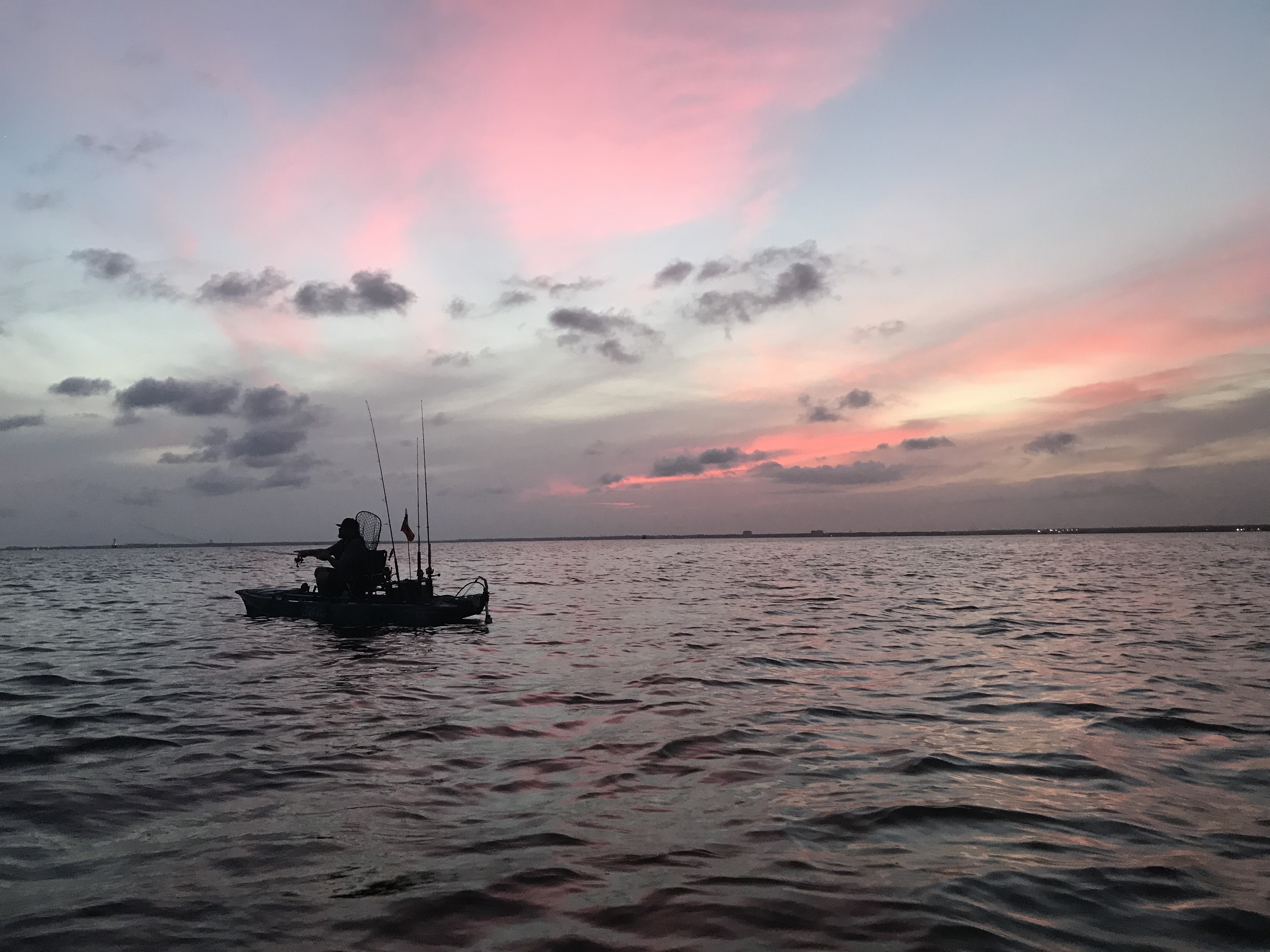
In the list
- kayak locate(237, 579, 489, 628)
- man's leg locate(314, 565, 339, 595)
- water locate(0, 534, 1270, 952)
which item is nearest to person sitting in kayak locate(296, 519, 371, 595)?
man's leg locate(314, 565, 339, 595)

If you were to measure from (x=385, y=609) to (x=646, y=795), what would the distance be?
18.7 metres

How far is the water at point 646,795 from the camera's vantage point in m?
5.73

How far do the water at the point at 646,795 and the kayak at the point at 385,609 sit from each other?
3165 mm

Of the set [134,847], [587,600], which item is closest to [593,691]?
[134,847]

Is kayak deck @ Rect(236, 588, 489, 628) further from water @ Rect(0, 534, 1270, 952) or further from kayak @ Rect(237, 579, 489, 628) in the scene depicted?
water @ Rect(0, 534, 1270, 952)

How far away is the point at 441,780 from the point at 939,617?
914 inches

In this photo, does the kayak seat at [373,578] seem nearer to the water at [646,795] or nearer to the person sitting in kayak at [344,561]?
the person sitting in kayak at [344,561]

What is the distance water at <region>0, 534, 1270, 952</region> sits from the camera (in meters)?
5.73

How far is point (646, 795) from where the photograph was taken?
8.68 metres

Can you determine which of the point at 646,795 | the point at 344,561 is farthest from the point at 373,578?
the point at 646,795

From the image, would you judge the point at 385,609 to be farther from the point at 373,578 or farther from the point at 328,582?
the point at 328,582

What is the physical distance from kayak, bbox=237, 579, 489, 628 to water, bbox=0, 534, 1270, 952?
317 centimetres

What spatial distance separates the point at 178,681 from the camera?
54.7 ft

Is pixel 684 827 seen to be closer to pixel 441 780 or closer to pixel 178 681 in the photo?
pixel 441 780
